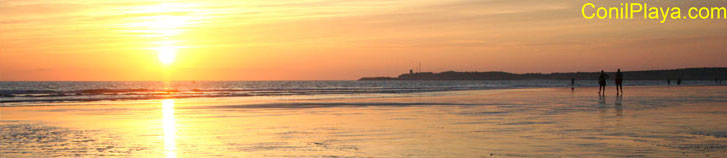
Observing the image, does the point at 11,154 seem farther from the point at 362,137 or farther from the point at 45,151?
the point at 362,137

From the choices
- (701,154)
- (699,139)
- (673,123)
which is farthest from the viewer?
(673,123)

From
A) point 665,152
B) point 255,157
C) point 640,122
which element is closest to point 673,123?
point 640,122

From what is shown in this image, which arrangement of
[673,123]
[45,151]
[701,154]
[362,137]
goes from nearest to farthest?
[701,154] → [45,151] → [362,137] → [673,123]

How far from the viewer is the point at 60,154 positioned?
34.1ft

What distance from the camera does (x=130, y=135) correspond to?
44.5 feet

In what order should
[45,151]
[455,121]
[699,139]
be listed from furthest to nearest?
[455,121]
[699,139]
[45,151]

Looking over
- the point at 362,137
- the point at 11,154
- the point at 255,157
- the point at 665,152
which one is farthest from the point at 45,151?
the point at 665,152

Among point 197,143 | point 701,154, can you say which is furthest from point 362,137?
point 701,154

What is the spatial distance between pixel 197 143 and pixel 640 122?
951 centimetres

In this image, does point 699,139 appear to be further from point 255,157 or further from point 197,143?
point 197,143

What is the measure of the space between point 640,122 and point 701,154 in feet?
20.4

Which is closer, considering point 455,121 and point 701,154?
point 701,154

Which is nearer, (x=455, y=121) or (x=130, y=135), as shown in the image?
(x=130, y=135)

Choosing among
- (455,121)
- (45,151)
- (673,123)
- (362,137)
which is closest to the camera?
(45,151)
